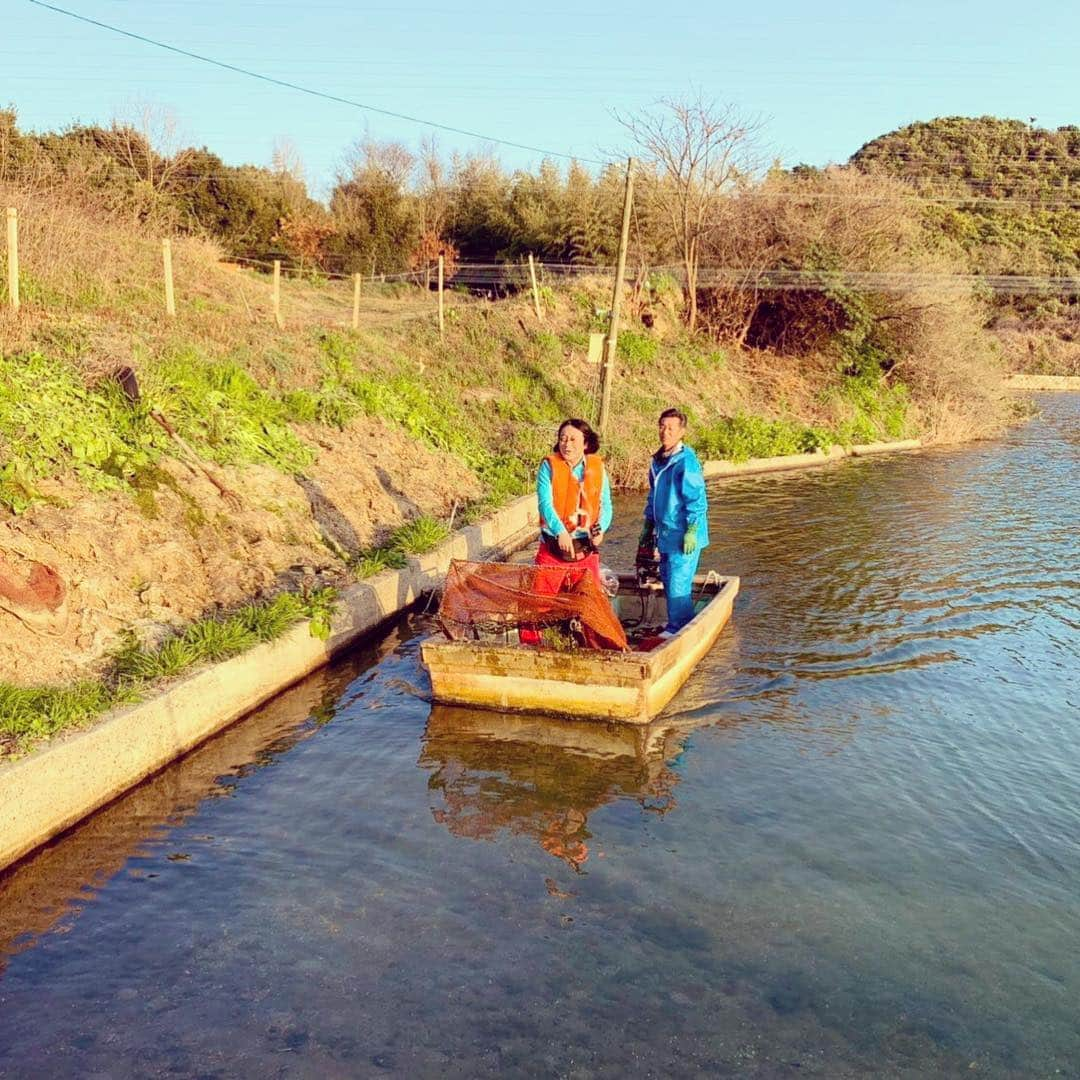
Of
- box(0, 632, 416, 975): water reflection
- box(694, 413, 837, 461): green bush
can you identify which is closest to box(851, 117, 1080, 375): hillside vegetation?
box(694, 413, 837, 461): green bush

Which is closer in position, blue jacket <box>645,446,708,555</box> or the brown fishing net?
the brown fishing net

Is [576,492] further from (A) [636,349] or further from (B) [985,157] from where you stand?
(B) [985,157]

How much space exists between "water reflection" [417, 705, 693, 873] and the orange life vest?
171cm

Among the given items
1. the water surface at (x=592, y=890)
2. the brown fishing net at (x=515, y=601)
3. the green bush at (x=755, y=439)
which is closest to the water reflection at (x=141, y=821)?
the water surface at (x=592, y=890)

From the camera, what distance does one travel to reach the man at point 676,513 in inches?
345

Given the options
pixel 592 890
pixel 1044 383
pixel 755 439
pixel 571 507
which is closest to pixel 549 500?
pixel 571 507

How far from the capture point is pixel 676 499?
8.92 meters

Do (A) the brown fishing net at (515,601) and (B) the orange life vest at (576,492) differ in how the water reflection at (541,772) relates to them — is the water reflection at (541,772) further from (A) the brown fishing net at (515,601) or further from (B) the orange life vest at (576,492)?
(B) the orange life vest at (576,492)

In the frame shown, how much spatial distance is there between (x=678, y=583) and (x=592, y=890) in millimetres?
3790

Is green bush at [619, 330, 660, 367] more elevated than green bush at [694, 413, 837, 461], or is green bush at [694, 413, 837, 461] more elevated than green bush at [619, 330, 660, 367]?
green bush at [619, 330, 660, 367]

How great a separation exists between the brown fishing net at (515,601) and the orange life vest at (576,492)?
0.52 metres

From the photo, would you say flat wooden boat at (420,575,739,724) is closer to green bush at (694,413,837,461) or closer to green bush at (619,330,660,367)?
green bush at (694,413,837,461)

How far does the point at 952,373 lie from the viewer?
30406 millimetres

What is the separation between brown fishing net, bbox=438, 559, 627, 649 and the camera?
320 inches
